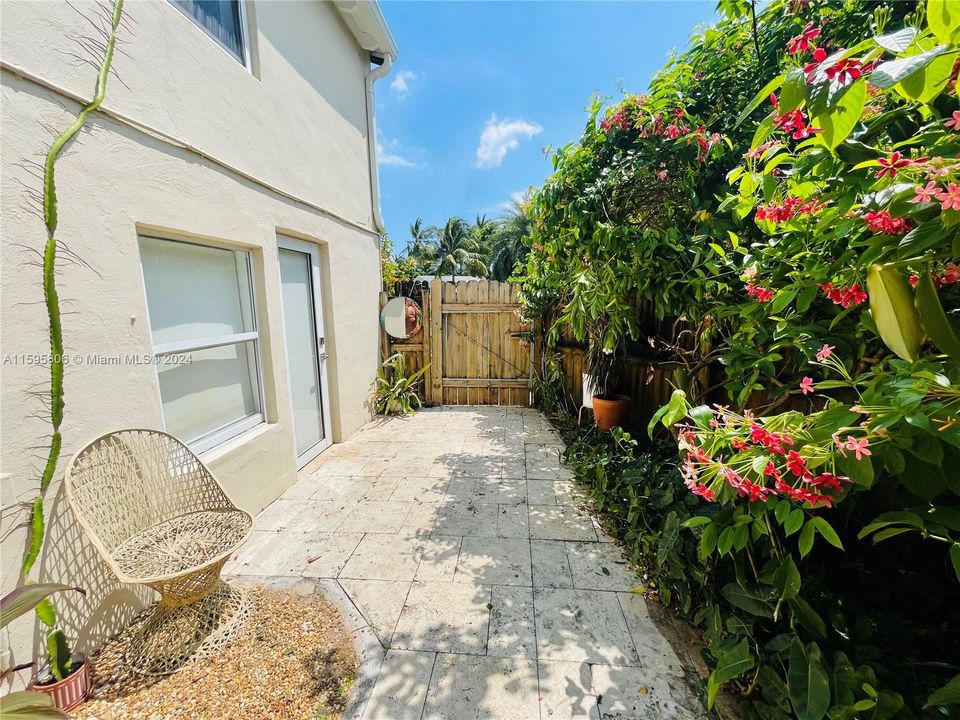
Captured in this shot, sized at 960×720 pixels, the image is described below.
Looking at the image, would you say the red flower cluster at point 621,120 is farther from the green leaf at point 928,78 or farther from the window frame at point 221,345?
the window frame at point 221,345

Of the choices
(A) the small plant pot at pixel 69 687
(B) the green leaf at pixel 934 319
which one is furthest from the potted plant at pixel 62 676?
(B) the green leaf at pixel 934 319

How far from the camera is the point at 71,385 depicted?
1.49 metres

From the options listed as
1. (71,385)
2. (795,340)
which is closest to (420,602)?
(71,385)

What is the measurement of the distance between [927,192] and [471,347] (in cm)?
470

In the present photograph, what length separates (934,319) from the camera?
0.74 m

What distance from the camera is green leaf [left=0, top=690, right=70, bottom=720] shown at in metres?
0.90

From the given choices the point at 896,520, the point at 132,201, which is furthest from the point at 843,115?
the point at 132,201

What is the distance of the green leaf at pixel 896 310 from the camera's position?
77cm

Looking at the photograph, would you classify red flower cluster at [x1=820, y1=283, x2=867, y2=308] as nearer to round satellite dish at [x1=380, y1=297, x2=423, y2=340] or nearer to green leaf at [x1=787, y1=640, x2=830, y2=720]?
green leaf at [x1=787, y1=640, x2=830, y2=720]

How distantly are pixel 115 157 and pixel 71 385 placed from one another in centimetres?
107

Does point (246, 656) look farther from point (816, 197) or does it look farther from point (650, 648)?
point (816, 197)

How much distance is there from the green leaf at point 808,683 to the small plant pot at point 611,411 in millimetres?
2359

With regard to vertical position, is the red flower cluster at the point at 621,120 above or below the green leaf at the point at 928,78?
above

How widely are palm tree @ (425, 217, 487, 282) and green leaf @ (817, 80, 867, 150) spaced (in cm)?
1494
